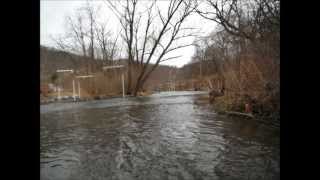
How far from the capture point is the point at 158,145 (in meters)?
2.75

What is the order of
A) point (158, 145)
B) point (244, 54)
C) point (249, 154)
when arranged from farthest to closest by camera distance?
point (244, 54) < point (158, 145) < point (249, 154)

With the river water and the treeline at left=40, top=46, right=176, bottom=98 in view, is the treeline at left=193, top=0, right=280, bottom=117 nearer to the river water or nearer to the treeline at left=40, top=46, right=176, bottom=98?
the river water

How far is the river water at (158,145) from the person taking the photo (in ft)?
6.45

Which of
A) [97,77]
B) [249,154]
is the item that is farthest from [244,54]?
[97,77]

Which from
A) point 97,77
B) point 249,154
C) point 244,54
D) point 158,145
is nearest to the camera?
point 249,154

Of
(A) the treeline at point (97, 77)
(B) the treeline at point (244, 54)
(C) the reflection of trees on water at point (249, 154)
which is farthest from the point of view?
(A) the treeline at point (97, 77)

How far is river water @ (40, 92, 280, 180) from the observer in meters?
1.97

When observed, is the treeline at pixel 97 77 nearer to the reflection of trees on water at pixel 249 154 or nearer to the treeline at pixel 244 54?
the treeline at pixel 244 54

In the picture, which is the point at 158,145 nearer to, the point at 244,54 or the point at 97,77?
the point at 244,54

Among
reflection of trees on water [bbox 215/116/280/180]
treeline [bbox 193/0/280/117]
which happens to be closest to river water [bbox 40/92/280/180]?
reflection of trees on water [bbox 215/116/280/180]

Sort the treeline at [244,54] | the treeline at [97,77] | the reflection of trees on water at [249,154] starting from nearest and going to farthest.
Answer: the reflection of trees on water at [249,154] → the treeline at [244,54] → the treeline at [97,77]

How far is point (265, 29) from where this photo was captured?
3215 mm

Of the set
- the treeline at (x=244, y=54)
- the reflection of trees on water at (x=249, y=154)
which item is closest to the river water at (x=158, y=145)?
the reflection of trees on water at (x=249, y=154)
